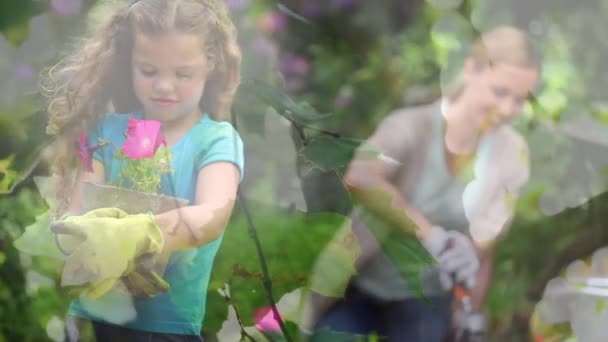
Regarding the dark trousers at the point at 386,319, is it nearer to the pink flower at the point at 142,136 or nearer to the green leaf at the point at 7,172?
the pink flower at the point at 142,136

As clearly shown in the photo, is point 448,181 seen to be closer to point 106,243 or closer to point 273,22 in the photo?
point 273,22

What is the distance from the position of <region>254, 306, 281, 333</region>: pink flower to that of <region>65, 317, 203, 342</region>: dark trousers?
0.09 metres

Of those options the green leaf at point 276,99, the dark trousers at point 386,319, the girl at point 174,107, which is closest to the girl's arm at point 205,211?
the girl at point 174,107

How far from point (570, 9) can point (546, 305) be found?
16.4 inches

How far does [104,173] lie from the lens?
1.15 metres

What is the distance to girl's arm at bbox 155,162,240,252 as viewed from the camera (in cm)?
113

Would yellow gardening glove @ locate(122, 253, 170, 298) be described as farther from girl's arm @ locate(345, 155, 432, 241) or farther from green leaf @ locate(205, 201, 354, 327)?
girl's arm @ locate(345, 155, 432, 241)

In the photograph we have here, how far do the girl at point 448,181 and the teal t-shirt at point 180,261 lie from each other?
0.54ft

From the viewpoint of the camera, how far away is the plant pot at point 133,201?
113cm

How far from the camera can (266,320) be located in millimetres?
1174

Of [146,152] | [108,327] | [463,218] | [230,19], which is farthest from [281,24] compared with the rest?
[108,327]

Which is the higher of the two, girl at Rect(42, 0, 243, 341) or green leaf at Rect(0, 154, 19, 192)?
girl at Rect(42, 0, 243, 341)

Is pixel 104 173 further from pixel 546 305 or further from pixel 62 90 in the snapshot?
pixel 546 305

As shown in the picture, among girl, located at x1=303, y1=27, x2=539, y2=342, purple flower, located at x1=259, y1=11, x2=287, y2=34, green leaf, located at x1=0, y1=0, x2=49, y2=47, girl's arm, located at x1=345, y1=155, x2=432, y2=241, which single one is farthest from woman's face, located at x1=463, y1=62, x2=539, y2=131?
green leaf, located at x1=0, y1=0, x2=49, y2=47
